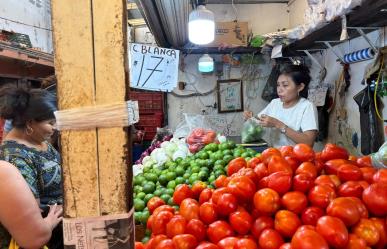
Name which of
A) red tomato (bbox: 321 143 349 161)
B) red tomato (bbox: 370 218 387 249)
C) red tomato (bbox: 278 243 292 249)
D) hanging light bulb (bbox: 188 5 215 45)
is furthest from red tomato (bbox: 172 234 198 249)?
hanging light bulb (bbox: 188 5 215 45)

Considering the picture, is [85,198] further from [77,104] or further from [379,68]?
[379,68]

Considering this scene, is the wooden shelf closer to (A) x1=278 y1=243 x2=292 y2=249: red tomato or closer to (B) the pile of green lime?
(B) the pile of green lime

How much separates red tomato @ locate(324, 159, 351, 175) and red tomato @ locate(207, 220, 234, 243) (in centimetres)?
53

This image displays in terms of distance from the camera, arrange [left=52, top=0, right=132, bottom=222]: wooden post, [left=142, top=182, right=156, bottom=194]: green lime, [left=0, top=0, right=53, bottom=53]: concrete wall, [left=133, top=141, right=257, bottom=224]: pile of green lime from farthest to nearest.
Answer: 1. [left=0, top=0, right=53, bottom=53]: concrete wall
2. [left=142, top=182, right=156, bottom=194]: green lime
3. [left=133, top=141, right=257, bottom=224]: pile of green lime
4. [left=52, top=0, right=132, bottom=222]: wooden post

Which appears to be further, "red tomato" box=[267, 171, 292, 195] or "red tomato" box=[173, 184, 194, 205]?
"red tomato" box=[173, 184, 194, 205]

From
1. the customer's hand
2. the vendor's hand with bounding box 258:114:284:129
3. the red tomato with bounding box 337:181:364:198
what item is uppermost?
the vendor's hand with bounding box 258:114:284:129

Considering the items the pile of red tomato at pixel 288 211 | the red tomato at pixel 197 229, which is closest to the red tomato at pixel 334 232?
the pile of red tomato at pixel 288 211

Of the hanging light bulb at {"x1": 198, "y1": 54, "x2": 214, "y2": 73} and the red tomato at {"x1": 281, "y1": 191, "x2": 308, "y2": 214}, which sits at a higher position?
the hanging light bulb at {"x1": 198, "y1": 54, "x2": 214, "y2": 73}

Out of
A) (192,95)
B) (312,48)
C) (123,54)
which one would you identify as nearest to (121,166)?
(123,54)

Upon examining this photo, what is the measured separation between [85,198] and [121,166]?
0.42 feet

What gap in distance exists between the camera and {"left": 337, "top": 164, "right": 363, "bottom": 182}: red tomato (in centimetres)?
140

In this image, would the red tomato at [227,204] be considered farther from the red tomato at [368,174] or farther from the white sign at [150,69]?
the white sign at [150,69]

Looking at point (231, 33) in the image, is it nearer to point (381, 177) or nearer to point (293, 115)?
point (293, 115)

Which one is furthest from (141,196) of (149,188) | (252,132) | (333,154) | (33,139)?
(252,132)
